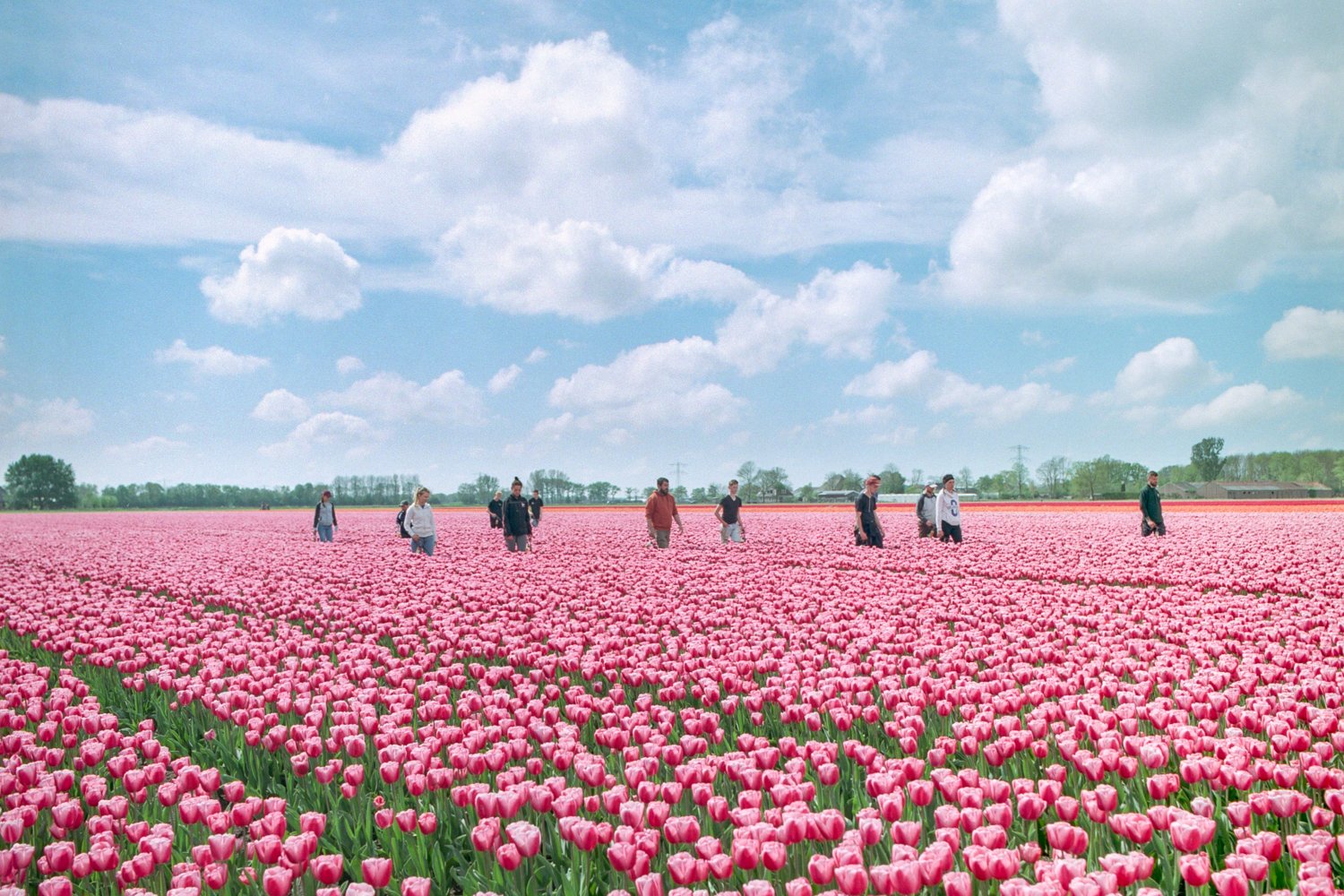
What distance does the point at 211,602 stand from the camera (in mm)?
12484

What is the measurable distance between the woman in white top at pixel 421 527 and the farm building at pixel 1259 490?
404ft

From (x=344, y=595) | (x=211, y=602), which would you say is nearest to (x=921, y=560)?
(x=344, y=595)

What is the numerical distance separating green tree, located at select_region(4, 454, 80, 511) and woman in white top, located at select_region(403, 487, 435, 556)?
133147 millimetres

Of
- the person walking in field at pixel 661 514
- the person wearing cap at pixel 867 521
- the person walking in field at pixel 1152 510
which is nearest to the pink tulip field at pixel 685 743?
the person wearing cap at pixel 867 521

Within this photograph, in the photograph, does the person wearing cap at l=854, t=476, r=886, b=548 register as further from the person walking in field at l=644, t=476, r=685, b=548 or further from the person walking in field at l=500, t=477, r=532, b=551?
the person walking in field at l=500, t=477, r=532, b=551

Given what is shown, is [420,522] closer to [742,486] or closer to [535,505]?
[535,505]

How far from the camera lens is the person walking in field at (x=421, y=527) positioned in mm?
18938

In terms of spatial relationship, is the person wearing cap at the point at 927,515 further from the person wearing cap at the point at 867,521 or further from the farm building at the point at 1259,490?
the farm building at the point at 1259,490

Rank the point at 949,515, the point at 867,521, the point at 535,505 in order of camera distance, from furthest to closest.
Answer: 1. the point at 535,505
2. the point at 949,515
3. the point at 867,521

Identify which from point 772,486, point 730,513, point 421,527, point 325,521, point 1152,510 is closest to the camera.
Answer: point 421,527

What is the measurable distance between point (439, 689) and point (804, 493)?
120579mm

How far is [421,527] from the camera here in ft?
62.2

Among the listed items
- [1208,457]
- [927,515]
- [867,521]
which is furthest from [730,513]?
[1208,457]

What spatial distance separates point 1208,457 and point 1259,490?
751 cm
